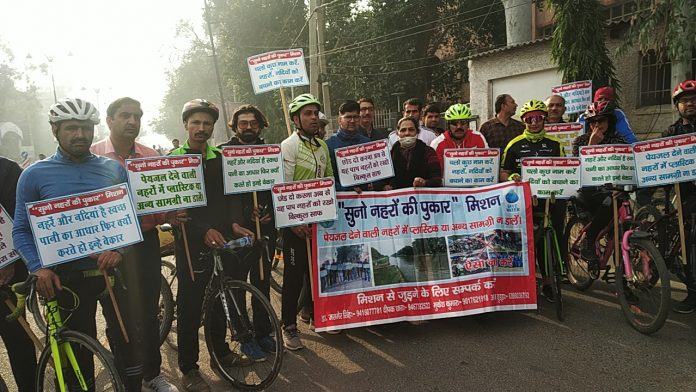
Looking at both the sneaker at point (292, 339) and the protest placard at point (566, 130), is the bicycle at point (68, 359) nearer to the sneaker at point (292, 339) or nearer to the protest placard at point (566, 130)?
the sneaker at point (292, 339)

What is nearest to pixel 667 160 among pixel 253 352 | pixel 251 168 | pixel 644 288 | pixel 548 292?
pixel 644 288

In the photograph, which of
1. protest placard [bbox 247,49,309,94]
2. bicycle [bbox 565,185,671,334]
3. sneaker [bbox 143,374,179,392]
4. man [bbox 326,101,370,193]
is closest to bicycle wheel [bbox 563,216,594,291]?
bicycle [bbox 565,185,671,334]

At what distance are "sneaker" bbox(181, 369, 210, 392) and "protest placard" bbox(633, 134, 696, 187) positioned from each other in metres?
3.99

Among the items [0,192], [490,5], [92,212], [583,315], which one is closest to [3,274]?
[0,192]

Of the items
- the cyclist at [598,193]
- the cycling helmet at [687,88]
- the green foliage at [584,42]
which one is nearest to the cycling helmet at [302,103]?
the cyclist at [598,193]

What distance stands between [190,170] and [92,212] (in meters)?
0.77

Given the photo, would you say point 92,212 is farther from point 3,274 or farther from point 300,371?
point 300,371

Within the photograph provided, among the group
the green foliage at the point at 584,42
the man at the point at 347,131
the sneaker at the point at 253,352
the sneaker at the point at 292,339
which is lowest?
the sneaker at the point at 292,339

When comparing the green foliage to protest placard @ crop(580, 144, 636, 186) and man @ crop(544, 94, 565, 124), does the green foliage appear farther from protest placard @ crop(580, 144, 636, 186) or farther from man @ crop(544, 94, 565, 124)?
protest placard @ crop(580, 144, 636, 186)

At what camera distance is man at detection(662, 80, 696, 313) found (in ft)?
13.4

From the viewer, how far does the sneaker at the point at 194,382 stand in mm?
3314

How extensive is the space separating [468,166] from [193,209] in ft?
8.88

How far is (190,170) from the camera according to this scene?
10.9 ft

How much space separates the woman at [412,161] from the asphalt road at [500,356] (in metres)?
1.39
